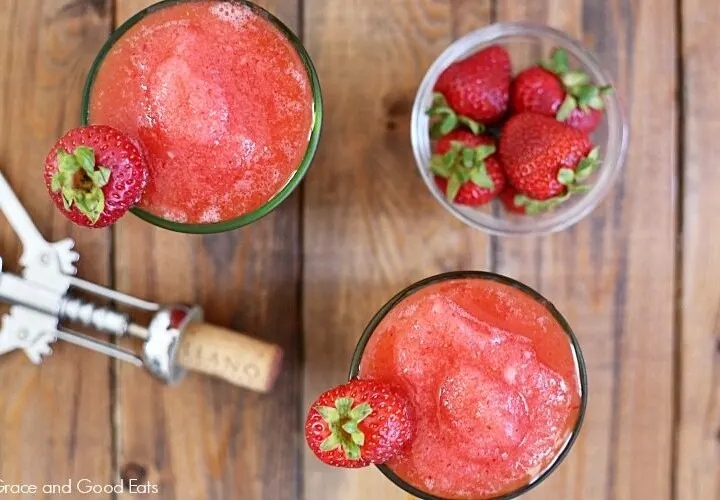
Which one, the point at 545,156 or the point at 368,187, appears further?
the point at 368,187

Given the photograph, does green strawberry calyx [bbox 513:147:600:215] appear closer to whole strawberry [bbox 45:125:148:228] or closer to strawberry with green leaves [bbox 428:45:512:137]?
strawberry with green leaves [bbox 428:45:512:137]

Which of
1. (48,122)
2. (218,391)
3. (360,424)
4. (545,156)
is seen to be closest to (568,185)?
(545,156)

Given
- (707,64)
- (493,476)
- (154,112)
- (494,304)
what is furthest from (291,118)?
(707,64)

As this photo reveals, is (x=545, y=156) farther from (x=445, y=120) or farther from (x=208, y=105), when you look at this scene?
(x=208, y=105)

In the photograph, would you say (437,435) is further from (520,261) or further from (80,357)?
(80,357)

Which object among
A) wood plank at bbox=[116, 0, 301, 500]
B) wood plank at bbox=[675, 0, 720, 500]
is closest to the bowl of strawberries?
wood plank at bbox=[675, 0, 720, 500]

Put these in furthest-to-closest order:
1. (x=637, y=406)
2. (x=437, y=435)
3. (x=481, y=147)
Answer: (x=637, y=406) < (x=481, y=147) < (x=437, y=435)
